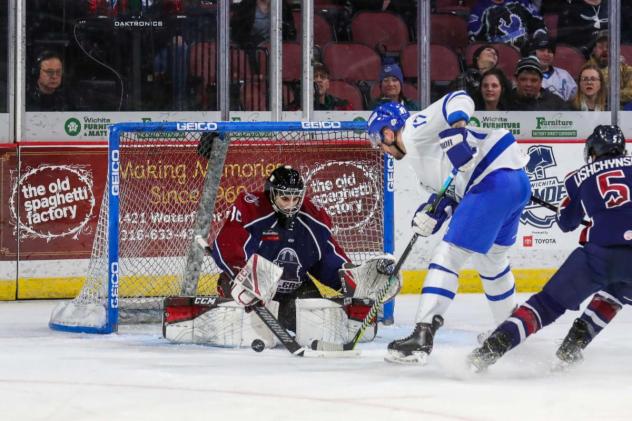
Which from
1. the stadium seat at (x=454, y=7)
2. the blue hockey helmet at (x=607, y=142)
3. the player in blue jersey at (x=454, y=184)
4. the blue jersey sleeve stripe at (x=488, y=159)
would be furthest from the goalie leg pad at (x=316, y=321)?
the stadium seat at (x=454, y=7)

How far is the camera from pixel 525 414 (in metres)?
3.28

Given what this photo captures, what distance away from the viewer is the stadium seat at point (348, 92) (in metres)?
7.33

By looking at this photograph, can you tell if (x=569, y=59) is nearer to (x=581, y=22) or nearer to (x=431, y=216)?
(x=581, y=22)

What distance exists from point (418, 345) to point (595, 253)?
2.13 feet

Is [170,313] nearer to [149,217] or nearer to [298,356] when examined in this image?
[298,356]

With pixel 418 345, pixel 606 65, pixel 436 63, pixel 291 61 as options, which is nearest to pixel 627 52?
pixel 606 65

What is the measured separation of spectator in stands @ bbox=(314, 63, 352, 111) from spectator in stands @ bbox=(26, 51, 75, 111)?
1401 mm

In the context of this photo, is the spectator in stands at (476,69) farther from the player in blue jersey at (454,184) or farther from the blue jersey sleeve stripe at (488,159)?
the blue jersey sleeve stripe at (488,159)

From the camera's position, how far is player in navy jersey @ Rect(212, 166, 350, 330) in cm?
494

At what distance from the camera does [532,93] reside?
300 inches

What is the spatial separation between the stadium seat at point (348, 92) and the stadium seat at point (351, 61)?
35mm

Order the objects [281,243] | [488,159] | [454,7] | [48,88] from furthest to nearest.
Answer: [454,7], [48,88], [281,243], [488,159]

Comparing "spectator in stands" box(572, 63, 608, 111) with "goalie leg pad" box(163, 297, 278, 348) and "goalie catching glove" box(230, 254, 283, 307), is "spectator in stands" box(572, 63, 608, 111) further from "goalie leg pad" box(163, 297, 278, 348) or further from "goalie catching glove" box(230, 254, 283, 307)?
"goalie catching glove" box(230, 254, 283, 307)

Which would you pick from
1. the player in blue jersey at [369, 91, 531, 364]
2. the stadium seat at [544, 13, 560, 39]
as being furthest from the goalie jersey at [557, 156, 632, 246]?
the stadium seat at [544, 13, 560, 39]
